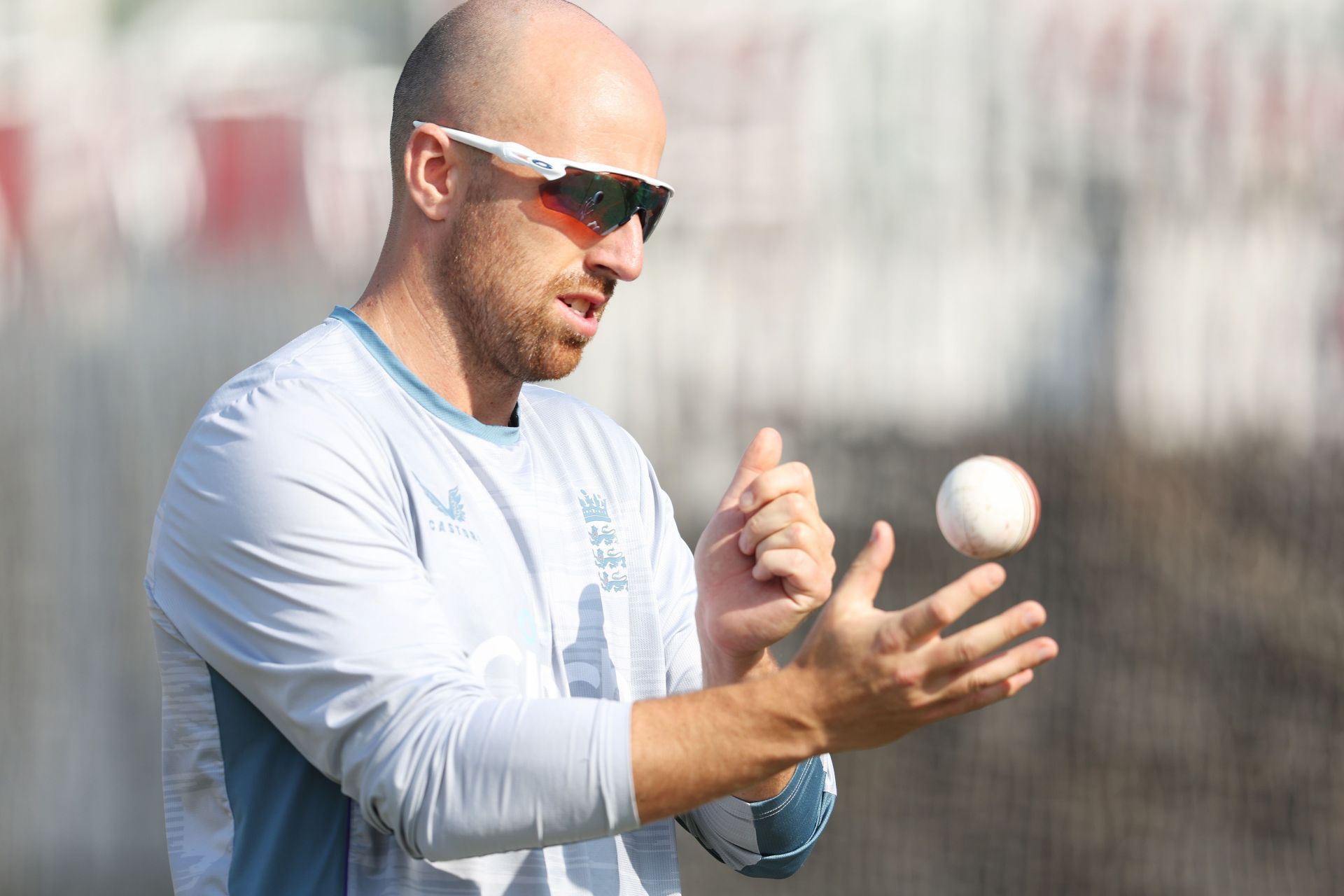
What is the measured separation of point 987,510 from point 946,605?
982mm

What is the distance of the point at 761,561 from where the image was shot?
209cm

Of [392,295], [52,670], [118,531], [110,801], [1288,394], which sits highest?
[392,295]

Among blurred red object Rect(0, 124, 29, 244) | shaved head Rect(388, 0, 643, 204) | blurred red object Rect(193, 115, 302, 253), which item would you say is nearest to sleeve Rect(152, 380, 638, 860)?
shaved head Rect(388, 0, 643, 204)

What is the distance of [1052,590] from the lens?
4.70 metres

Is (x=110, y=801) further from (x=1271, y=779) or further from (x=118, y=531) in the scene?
(x=1271, y=779)

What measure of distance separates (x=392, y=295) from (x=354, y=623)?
77 cm

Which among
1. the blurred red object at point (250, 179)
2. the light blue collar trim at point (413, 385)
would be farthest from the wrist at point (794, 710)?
the blurred red object at point (250, 179)

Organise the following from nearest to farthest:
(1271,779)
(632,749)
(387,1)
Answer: (632,749)
(1271,779)
(387,1)

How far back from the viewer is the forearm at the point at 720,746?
170cm

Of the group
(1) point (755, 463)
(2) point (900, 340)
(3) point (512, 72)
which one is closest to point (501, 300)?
(3) point (512, 72)

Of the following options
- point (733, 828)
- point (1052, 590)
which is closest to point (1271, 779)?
point (1052, 590)

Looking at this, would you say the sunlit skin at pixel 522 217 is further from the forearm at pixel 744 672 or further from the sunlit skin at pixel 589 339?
the forearm at pixel 744 672

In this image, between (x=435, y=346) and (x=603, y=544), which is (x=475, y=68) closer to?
(x=435, y=346)

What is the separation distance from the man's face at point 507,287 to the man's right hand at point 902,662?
0.85 meters
